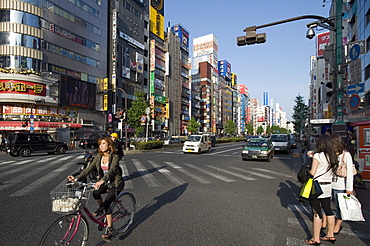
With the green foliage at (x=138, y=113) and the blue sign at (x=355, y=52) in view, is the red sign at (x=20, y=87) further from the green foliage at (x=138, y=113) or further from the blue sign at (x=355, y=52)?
the blue sign at (x=355, y=52)

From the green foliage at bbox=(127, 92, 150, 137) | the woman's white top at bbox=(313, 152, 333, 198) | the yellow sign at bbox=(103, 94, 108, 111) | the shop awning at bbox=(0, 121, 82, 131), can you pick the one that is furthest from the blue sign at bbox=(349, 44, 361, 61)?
the yellow sign at bbox=(103, 94, 108, 111)

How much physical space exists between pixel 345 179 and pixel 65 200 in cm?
401

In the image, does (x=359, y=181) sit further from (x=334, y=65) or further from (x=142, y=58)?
(x=142, y=58)

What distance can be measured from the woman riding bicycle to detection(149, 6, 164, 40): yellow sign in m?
66.3

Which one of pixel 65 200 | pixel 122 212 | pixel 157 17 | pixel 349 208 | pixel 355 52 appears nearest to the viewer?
pixel 65 200

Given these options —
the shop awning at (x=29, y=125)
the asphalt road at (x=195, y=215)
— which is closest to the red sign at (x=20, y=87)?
the shop awning at (x=29, y=125)

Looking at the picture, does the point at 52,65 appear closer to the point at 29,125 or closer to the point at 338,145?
the point at 29,125

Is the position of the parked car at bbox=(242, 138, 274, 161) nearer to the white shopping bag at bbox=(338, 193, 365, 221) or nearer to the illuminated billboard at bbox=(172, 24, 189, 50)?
the white shopping bag at bbox=(338, 193, 365, 221)

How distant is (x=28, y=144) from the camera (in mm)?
18719

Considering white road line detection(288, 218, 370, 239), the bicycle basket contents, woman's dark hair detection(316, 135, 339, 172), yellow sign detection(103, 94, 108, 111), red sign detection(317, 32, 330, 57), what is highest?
red sign detection(317, 32, 330, 57)

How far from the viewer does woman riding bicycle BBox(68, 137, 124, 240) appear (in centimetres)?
384

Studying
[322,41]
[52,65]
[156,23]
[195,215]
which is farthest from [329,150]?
[322,41]

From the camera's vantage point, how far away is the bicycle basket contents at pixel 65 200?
119 inches

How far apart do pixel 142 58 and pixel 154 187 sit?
53232 mm
